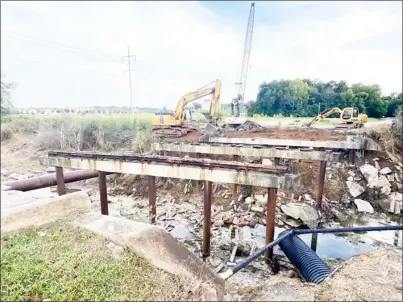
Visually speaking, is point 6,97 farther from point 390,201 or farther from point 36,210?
point 390,201

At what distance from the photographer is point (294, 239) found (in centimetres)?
645

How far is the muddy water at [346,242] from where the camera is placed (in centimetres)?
801

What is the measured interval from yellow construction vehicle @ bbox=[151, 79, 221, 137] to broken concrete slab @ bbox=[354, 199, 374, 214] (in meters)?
10.6

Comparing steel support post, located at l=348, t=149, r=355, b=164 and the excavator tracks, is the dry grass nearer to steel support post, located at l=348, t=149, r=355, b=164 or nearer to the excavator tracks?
steel support post, located at l=348, t=149, r=355, b=164

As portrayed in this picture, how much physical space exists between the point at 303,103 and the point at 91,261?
12.7 m

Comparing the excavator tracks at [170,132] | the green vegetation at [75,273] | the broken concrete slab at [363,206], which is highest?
the excavator tracks at [170,132]

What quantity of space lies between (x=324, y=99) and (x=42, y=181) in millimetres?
13497

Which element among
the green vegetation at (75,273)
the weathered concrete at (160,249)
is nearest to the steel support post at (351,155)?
the weathered concrete at (160,249)

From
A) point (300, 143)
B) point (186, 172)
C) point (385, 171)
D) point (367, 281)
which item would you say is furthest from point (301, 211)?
point (367, 281)

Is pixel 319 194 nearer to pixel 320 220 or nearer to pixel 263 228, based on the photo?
pixel 320 220

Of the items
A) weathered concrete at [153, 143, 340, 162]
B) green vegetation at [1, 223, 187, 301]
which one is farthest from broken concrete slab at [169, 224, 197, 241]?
green vegetation at [1, 223, 187, 301]

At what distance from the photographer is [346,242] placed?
28.6 ft

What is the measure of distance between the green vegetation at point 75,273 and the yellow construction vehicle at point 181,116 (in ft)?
45.5

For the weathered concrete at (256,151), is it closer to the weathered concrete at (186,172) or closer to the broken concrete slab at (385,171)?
the broken concrete slab at (385,171)
